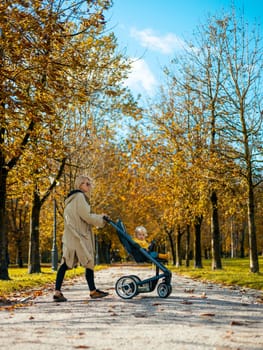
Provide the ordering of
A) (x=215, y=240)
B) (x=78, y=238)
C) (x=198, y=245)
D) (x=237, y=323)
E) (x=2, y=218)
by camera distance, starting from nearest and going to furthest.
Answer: (x=237, y=323) < (x=78, y=238) < (x=2, y=218) < (x=215, y=240) < (x=198, y=245)

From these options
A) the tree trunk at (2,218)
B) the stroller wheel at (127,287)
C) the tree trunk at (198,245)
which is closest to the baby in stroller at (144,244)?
the stroller wheel at (127,287)

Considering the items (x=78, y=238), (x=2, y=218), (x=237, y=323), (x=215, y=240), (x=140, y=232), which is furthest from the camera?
(x=215, y=240)

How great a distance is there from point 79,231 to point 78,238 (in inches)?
5.2

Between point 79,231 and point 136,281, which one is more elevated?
point 79,231

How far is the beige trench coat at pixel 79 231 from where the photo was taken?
31.1 feet

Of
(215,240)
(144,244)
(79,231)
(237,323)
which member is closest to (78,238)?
(79,231)

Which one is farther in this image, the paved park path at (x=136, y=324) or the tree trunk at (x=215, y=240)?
the tree trunk at (x=215, y=240)

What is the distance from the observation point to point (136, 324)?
6.36 metres

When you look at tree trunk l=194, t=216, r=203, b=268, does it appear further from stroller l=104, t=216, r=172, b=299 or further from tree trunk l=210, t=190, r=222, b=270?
stroller l=104, t=216, r=172, b=299

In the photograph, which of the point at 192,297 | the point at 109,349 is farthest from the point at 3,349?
the point at 192,297

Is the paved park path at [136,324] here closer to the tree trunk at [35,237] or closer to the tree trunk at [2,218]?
the tree trunk at [2,218]

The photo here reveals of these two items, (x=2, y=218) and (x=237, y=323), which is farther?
(x=2, y=218)

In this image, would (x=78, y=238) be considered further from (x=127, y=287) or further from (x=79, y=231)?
(x=127, y=287)

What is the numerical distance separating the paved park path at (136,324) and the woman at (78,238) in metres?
0.45
